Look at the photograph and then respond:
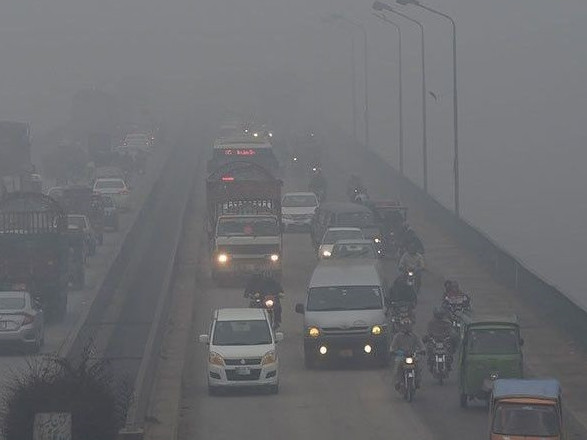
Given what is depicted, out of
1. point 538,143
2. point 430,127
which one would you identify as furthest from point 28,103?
point 538,143

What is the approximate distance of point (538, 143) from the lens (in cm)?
14588

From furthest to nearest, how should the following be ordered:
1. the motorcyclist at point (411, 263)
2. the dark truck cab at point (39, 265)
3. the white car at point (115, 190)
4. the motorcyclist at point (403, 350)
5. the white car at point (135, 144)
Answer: the white car at point (135, 144) < the white car at point (115, 190) < the motorcyclist at point (411, 263) < the dark truck cab at point (39, 265) < the motorcyclist at point (403, 350)

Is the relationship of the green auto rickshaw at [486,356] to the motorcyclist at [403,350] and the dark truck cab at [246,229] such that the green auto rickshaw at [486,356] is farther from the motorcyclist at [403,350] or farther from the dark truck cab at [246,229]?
the dark truck cab at [246,229]

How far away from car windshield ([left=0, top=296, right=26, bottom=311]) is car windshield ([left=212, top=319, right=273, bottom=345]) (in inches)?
282

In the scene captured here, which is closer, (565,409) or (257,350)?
(565,409)

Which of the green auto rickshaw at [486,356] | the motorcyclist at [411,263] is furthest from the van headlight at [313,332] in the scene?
the motorcyclist at [411,263]

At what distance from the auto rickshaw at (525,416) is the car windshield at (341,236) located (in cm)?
2739

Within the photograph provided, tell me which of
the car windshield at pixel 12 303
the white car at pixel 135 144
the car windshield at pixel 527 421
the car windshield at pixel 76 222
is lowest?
the white car at pixel 135 144

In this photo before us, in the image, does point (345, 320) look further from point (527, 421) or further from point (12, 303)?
point (527, 421)

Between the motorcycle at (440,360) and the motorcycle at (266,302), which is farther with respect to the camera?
the motorcycle at (266,302)

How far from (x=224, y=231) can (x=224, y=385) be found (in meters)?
17.9

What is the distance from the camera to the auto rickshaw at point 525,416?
22.3 metres

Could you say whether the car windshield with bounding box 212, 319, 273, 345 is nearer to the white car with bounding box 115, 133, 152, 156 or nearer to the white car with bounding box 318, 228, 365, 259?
the white car with bounding box 318, 228, 365, 259

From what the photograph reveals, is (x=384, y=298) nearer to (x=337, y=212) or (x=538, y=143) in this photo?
(x=337, y=212)
